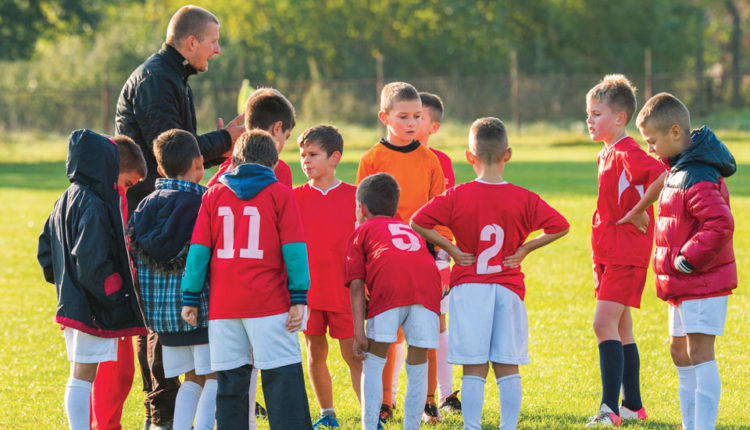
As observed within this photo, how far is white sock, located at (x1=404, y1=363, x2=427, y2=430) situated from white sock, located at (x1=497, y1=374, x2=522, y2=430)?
39 centimetres

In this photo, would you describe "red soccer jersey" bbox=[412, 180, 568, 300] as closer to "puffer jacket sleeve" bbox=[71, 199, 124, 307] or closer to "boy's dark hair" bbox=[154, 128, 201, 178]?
"boy's dark hair" bbox=[154, 128, 201, 178]

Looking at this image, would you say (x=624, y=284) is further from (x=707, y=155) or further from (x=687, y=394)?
(x=707, y=155)

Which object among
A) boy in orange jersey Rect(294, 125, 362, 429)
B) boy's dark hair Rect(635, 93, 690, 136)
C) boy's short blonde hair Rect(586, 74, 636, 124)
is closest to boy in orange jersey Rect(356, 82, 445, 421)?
boy in orange jersey Rect(294, 125, 362, 429)

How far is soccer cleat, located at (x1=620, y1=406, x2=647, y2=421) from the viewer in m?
5.07

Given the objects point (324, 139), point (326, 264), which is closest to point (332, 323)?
point (326, 264)

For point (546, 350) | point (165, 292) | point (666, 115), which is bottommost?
point (546, 350)

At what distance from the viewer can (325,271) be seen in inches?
195

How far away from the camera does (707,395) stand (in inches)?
174

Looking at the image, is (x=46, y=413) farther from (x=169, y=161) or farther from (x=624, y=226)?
(x=624, y=226)

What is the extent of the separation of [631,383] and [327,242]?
1.92 meters

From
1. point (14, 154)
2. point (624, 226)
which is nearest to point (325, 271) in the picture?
point (624, 226)

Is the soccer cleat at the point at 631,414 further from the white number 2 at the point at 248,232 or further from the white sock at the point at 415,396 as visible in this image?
the white number 2 at the point at 248,232

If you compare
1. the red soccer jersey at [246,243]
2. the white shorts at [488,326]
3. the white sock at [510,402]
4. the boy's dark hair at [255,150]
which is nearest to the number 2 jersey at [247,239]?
the red soccer jersey at [246,243]

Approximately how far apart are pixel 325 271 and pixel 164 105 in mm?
1299
